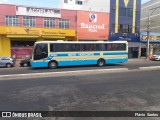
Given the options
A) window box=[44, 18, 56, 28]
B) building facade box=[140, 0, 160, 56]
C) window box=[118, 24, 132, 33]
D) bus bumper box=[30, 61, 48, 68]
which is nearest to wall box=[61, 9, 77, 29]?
window box=[44, 18, 56, 28]

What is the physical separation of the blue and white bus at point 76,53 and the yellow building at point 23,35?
1212 cm

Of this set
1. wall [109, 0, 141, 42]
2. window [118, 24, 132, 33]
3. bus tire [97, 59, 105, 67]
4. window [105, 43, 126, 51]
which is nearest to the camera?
bus tire [97, 59, 105, 67]

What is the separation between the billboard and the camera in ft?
113

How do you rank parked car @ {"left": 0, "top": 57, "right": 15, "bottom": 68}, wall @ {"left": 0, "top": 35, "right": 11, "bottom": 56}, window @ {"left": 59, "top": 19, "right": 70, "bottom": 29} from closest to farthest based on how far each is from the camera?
parked car @ {"left": 0, "top": 57, "right": 15, "bottom": 68} < wall @ {"left": 0, "top": 35, "right": 11, "bottom": 56} < window @ {"left": 59, "top": 19, "right": 70, "bottom": 29}

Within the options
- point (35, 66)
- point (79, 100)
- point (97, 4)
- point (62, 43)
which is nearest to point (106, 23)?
point (97, 4)

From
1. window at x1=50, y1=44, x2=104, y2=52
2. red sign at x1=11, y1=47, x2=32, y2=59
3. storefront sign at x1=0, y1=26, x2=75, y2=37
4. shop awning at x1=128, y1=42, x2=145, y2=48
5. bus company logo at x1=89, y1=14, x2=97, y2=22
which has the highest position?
bus company logo at x1=89, y1=14, x2=97, y2=22

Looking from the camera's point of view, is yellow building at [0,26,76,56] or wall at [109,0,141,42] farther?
wall at [109,0,141,42]

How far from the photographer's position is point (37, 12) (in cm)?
3231

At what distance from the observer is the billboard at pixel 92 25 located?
34500mm

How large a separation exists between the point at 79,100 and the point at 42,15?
27.3m

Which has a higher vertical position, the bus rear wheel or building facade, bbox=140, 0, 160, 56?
building facade, bbox=140, 0, 160, 56

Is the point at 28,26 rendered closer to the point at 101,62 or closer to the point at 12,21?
the point at 12,21

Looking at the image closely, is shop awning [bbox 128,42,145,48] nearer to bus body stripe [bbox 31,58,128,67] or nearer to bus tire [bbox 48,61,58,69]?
bus body stripe [bbox 31,58,128,67]

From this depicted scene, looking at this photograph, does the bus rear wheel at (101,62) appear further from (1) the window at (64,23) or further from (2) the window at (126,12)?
(2) the window at (126,12)
